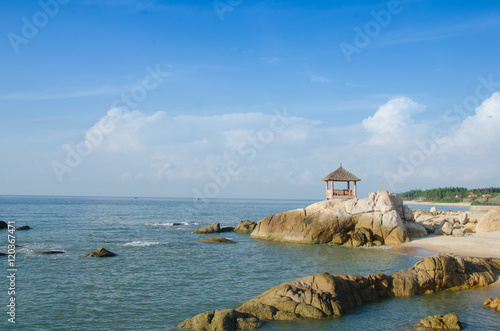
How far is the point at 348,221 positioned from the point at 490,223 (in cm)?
1441

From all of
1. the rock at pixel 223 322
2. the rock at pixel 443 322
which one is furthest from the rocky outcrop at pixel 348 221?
the rock at pixel 223 322

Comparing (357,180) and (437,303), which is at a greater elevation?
(357,180)

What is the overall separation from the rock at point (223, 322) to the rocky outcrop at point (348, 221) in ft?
72.3

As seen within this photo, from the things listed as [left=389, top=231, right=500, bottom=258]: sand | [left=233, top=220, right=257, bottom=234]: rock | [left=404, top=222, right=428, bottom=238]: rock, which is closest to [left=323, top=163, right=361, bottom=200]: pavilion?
[left=404, top=222, right=428, bottom=238]: rock

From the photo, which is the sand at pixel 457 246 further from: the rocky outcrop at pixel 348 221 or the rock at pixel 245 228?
the rock at pixel 245 228

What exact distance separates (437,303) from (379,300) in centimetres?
238

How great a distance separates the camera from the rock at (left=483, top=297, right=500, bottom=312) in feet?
47.9

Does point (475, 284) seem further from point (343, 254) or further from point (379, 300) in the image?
point (343, 254)

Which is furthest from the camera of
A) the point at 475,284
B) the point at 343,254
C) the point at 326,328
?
the point at 343,254

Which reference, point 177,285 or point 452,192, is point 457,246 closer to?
point 177,285

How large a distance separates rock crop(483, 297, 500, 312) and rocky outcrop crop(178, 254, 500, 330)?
97.5 inches

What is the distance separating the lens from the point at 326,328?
12.6 m

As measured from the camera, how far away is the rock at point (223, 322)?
12.3m

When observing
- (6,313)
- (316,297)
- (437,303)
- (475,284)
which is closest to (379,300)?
(437,303)
